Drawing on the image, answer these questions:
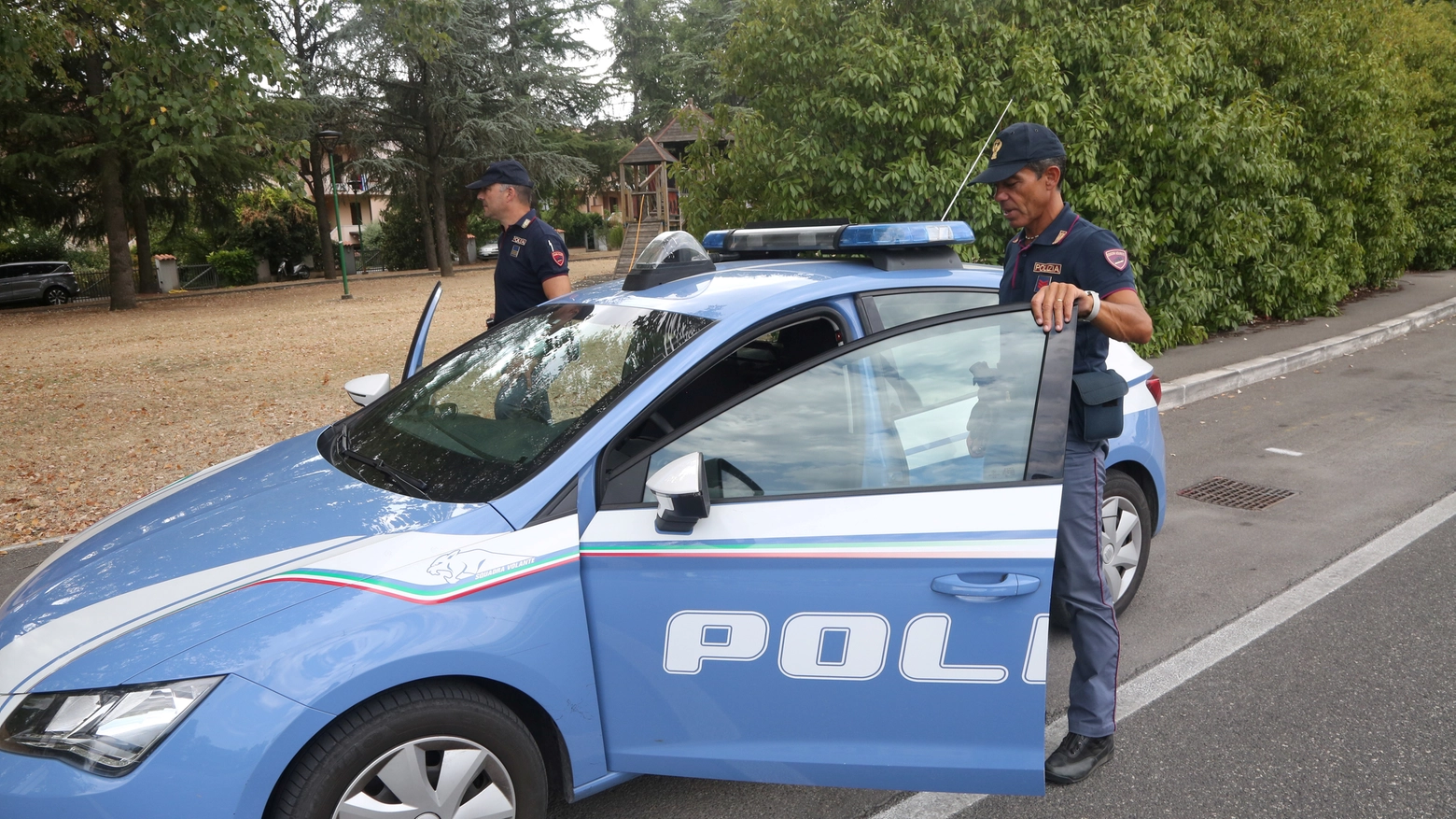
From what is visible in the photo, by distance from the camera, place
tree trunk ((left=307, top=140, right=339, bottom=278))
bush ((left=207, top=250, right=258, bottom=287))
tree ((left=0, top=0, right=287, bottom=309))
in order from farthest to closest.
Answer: bush ((left=207, top=250, right=258, bottom=287)) → tree trunk ((left=307, top=140, right=339, bottom=278)) → tree ((left=0, top=0, right=287, bottom=309))

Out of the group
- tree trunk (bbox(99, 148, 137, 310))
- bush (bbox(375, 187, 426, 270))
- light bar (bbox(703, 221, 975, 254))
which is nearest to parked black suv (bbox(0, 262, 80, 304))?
tree trunk (bbox(99, 148, 137, 310))

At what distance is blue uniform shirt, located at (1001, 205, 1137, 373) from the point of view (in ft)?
9.18

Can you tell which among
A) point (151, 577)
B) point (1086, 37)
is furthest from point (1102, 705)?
point (1086, 37)

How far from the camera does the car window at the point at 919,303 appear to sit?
3.14 m

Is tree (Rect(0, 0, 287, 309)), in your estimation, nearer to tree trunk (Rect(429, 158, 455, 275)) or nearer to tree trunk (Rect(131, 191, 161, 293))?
tree trunk (Rect(131, 191, 161, 293))

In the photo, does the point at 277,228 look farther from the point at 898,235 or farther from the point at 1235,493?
the point at 898,235

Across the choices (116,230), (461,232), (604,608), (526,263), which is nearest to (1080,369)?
(604,608)

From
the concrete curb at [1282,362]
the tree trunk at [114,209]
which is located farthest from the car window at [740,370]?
the tree trunk at [114,209]

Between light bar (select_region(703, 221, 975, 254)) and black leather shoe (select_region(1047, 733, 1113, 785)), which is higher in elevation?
light bar (select_region(703, 221, 975, 254))

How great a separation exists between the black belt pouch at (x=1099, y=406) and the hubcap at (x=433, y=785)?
1793mm

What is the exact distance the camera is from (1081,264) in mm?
2844

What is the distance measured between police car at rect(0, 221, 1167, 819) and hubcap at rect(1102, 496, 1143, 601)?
1464 mm

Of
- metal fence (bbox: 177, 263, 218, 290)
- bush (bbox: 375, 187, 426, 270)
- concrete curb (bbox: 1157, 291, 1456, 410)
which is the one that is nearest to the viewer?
concrete curb (bbox: 1157, 291, 1456, 410)

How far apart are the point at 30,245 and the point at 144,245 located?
9132mm
